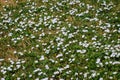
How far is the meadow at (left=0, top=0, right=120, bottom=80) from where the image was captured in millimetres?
9180

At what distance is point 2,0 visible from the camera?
1478 cm

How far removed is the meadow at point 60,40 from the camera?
918 cm

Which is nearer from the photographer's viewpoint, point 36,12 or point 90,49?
point 90,49

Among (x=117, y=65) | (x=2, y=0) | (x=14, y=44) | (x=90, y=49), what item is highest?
(x=2, y=0)

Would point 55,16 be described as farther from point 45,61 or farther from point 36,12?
point 45,61

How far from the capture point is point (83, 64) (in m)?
9.29

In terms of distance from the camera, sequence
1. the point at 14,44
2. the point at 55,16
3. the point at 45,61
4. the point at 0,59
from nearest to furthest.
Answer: the point at 45,61
the point at 0,59
the point at 14,44
the point at 55,16

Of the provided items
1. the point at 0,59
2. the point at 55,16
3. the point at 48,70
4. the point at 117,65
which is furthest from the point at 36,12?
the point at 117,65

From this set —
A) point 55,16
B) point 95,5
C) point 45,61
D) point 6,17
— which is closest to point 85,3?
point 95,5

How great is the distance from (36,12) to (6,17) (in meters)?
1.22

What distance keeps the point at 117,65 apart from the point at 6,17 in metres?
5.84

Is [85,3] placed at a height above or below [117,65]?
above

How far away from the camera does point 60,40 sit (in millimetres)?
10742

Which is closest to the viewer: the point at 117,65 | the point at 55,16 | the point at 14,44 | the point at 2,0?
the point at 117,65
